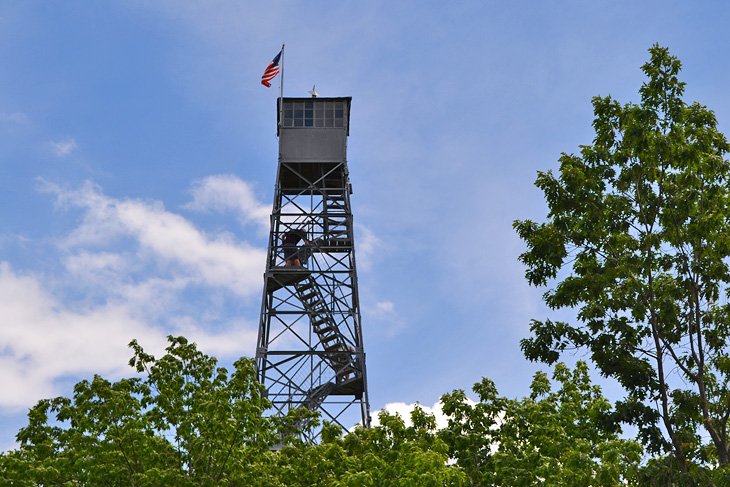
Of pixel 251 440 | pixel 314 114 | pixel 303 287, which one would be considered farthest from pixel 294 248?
pixel 251 440

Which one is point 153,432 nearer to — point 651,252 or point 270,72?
point 651,252

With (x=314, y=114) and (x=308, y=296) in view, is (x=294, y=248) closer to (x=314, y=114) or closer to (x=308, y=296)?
(x=308, y=296)

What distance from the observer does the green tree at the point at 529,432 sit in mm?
18500

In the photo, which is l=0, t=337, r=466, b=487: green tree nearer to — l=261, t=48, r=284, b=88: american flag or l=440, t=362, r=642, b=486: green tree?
l=440, t=362, r=642, b=486: green tree

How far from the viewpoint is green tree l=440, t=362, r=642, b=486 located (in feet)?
60.7

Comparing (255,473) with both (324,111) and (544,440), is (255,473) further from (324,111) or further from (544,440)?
(324,111)

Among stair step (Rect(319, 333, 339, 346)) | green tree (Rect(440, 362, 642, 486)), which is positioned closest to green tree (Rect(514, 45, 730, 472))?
green tree (Rect(440, 362, 642, 486))

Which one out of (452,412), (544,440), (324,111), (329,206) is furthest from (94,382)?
(324,111)

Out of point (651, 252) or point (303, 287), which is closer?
point (651, 252)

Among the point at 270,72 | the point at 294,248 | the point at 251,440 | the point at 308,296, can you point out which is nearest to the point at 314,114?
the point at 270,72

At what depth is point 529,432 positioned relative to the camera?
2106 centimetres

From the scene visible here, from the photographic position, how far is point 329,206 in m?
37.3

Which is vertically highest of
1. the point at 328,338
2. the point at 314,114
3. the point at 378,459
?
the point at 314,114

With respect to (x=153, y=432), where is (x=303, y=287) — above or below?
above
